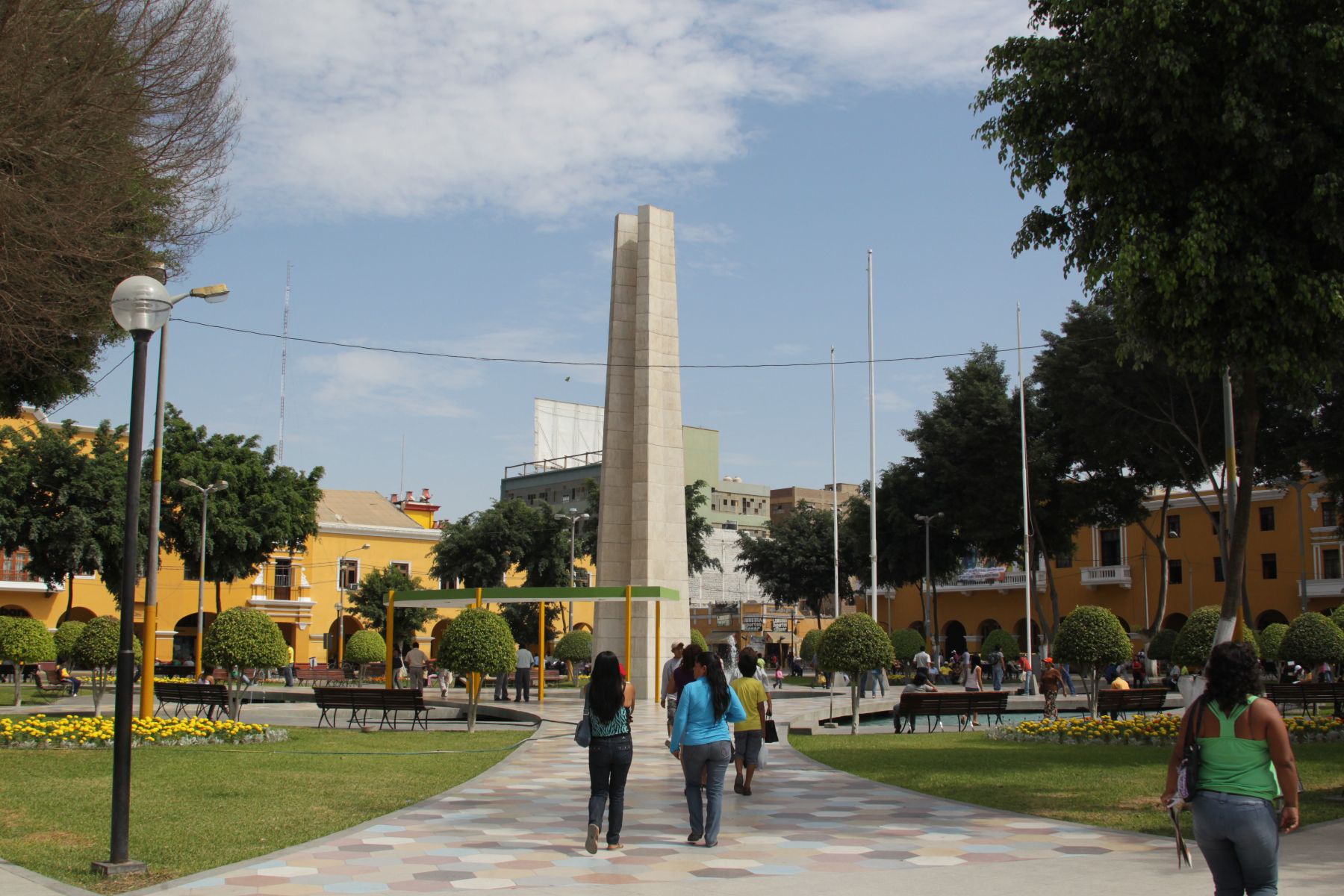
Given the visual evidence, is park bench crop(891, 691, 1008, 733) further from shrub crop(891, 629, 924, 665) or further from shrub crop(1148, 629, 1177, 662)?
shrub crop(891, 629, 924, 665)

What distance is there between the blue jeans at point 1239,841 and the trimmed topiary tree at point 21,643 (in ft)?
85.4

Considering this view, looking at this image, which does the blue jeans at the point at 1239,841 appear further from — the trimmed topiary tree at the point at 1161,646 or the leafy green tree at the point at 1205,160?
the trimmed topiary tree at the point at 1161,646

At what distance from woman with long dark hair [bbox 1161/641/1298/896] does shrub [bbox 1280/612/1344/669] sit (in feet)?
80.0

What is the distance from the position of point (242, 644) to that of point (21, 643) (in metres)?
9.38

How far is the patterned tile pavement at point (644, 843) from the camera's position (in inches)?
324

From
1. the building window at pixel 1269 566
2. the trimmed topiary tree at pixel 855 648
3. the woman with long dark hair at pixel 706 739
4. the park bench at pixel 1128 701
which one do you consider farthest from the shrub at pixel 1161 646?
the woman with long dark hair at pixel 706 739

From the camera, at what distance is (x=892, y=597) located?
66.2m

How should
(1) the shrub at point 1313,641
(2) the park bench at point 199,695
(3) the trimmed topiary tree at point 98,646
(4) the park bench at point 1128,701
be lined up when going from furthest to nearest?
1. (1) the shrub at point 1313,641
2. (3) the trimmed topiary tree at point 98,646
3. (4) the park bench at point 1128,701
4. (2) the park bench at point 199,695

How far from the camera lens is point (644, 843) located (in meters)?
9.66

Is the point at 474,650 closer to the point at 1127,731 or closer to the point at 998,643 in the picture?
the point at 1127,731

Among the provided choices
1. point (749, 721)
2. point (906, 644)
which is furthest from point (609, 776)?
point (906, 644)

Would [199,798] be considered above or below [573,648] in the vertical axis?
below

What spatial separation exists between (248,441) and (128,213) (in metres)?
27.4

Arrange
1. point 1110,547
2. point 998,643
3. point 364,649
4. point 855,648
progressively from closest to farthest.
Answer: point 855,648 < point 364,649 < point 998,643 < point 1110,547
